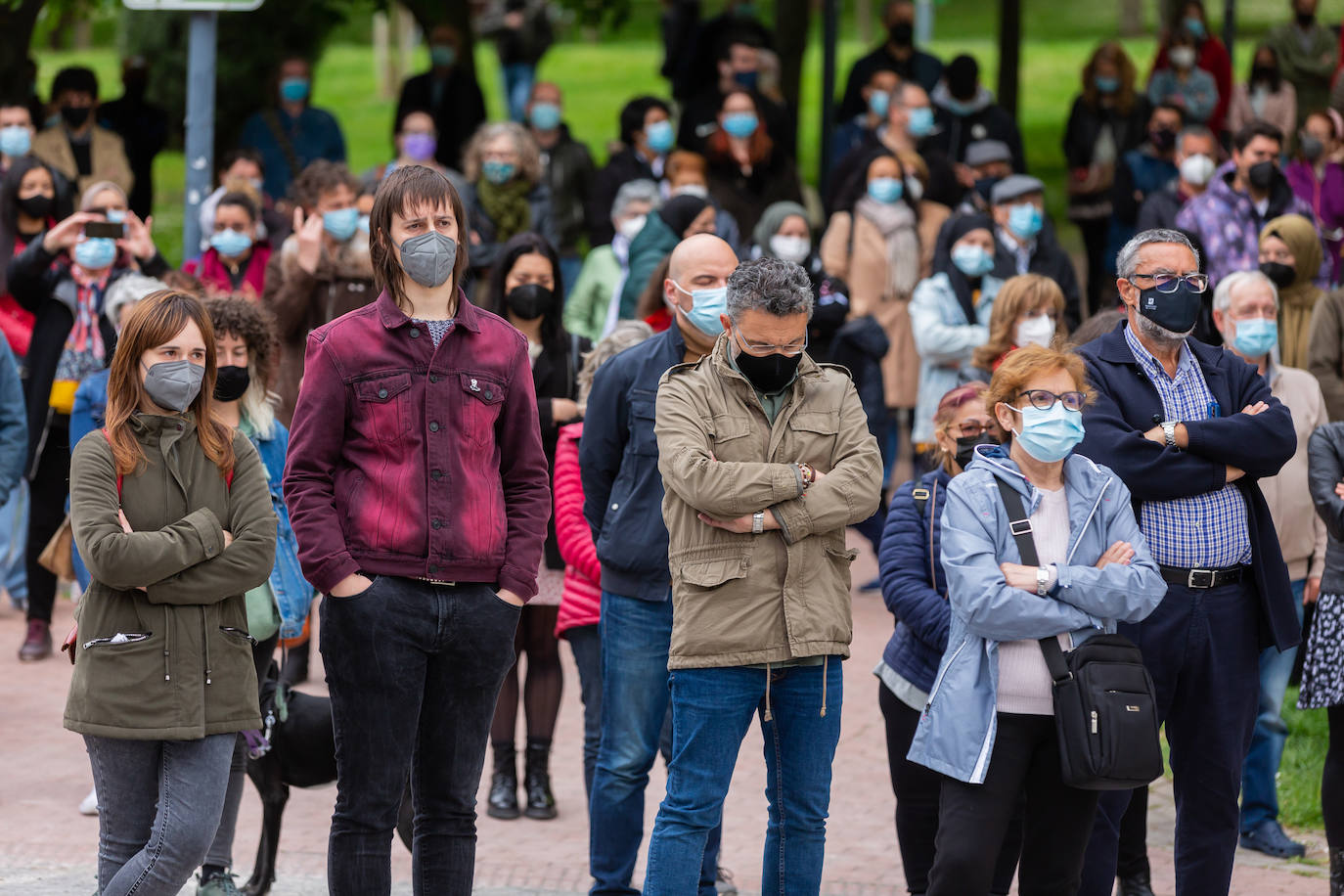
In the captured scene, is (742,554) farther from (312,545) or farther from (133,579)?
(133,579)

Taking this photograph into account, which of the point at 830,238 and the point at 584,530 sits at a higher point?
the point at 830,238

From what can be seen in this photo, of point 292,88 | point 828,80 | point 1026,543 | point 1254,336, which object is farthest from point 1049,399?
point 828,80

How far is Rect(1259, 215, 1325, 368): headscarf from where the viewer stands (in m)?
8.66

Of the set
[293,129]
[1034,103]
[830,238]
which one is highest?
[1034,103]

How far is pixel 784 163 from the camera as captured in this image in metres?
12.9

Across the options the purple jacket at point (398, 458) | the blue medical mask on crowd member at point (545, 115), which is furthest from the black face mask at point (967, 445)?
the blue medical mask on crowd member at point (545, 115)

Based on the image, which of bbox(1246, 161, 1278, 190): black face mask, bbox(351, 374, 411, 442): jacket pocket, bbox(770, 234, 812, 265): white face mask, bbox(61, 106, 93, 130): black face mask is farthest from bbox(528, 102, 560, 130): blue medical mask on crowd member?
bbox(351, 374, 411, 442): jacket pocket

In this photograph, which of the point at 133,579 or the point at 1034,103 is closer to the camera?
the point at 133,579

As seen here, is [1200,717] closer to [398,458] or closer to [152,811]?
[398,458]

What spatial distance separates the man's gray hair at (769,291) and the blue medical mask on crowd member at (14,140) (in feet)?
24.4

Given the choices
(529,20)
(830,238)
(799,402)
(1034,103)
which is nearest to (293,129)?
(529,20)

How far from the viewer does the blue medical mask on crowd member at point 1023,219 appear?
1027 cm

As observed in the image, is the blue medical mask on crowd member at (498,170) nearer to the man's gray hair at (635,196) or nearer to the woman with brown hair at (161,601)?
the man's gray hair at (635,196)

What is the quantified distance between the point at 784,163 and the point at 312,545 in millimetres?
8701
